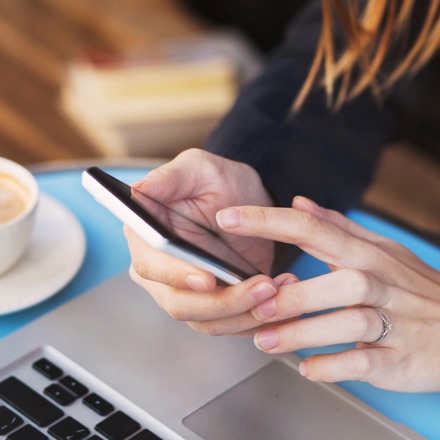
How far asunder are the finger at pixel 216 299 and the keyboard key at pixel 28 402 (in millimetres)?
110

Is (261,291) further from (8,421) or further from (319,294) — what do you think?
(8,421)

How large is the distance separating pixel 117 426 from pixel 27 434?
0.20 ft

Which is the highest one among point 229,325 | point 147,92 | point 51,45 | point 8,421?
point 229,325

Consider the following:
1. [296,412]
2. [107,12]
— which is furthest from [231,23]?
[296,412]

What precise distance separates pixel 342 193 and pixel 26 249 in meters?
0.35

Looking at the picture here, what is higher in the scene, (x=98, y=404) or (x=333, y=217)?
(x=333, y=217)

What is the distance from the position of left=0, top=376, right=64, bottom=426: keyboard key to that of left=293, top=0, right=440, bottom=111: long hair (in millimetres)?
445

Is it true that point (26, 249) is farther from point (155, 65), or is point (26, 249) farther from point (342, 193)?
point (155, 65)

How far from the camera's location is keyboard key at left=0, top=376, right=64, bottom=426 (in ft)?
1.86

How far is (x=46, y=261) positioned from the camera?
743mm

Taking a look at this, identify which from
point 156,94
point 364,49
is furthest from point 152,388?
point 156,94

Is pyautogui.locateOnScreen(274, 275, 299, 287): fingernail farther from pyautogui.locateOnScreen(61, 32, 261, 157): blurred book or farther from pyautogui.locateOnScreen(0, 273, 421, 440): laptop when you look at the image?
pyautogui.locateOnScreen(61, 32, 261, 157): blurred book

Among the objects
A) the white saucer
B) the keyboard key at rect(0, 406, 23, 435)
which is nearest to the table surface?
the white saucer

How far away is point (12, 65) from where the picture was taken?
242 cm
